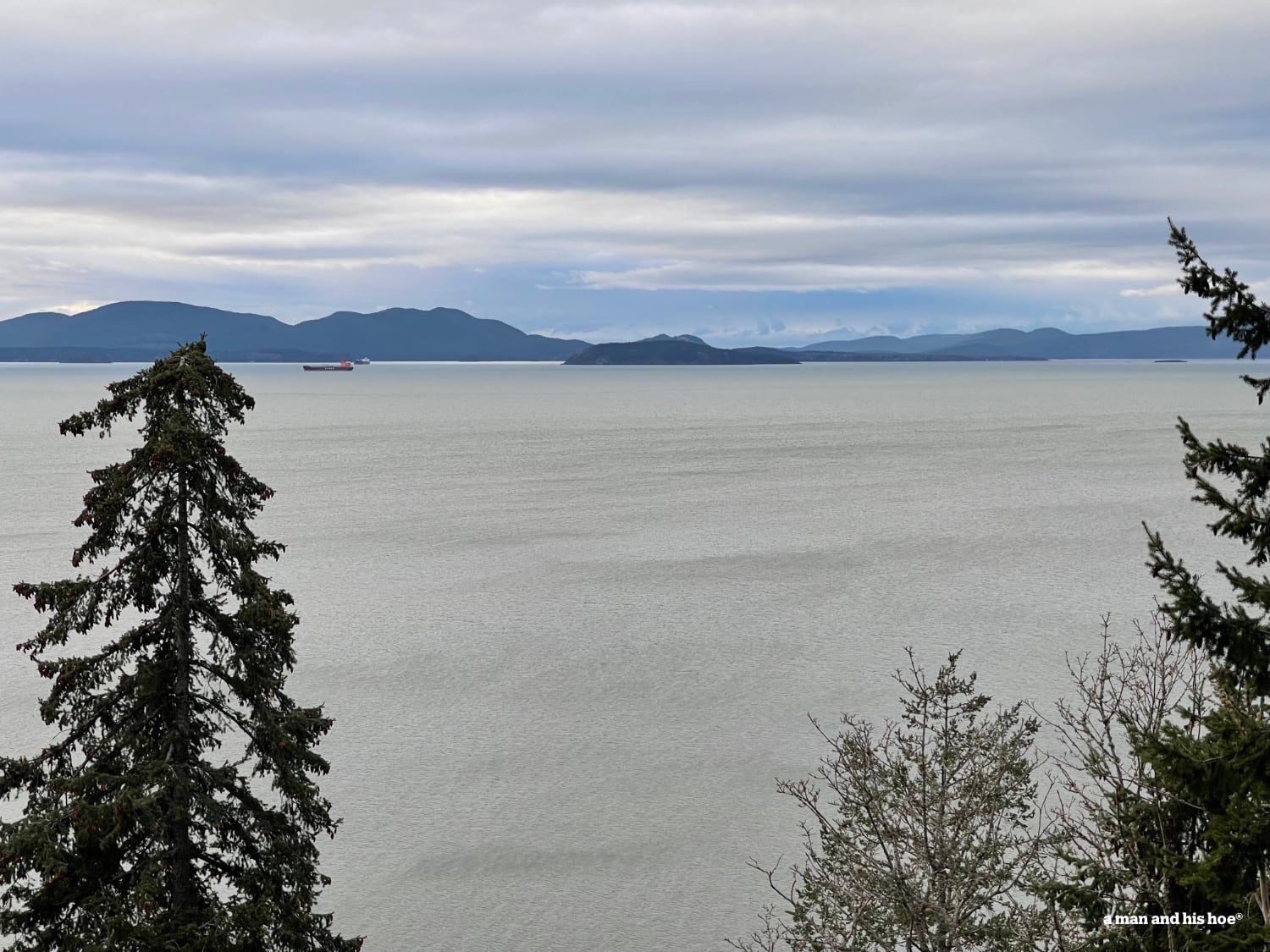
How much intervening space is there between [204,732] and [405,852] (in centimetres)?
1365

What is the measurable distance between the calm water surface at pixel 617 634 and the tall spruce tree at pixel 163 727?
33.4ft

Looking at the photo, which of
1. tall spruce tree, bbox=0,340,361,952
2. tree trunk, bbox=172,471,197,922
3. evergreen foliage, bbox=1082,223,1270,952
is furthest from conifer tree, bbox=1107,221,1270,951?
tree trunk, bbox=172,471,197,922

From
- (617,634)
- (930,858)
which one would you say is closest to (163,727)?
(930,858)

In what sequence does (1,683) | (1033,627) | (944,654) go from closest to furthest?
1. (1,683)
2. (944,654)
3. (1033,627)

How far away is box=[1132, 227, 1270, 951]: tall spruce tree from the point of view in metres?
7.64

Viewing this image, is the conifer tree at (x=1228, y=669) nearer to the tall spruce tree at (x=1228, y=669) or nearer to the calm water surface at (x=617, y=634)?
the tall spruce tree at (x=1228, y=669)

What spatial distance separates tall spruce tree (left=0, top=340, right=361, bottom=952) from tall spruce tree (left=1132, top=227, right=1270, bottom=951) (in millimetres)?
8740

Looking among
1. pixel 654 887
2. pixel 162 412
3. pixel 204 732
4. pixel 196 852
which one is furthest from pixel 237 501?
pixel 654 887

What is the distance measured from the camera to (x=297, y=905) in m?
13.5

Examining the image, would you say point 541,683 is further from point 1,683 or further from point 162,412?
point 162,412

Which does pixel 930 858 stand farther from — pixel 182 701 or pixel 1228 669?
pixel 182 701

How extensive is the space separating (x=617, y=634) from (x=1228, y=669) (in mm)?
36826

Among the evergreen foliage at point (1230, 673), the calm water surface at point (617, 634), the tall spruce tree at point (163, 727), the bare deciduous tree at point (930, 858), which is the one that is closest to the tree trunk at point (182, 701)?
the tall spruce tree at point (163, 727)

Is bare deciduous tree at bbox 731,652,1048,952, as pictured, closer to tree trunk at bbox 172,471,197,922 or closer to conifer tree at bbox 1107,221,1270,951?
conifer tree at bbox 1107,221,1270,951
